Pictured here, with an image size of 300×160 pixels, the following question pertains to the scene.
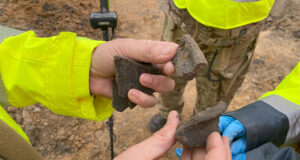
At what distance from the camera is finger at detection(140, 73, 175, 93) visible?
1.63m

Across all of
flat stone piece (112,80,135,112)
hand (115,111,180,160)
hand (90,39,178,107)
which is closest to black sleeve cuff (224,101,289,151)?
hand (115,111,180,160)

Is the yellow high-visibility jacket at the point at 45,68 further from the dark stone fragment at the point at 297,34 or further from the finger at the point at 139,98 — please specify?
the dark stone fragment at the point at 297,34

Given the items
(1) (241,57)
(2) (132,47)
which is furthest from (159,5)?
(2) (132,47)

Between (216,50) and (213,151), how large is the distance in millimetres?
1150

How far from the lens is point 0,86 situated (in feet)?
5.00

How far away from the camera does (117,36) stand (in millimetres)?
4535

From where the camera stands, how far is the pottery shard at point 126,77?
1.57 m

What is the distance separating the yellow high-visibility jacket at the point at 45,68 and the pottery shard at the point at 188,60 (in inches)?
24.4

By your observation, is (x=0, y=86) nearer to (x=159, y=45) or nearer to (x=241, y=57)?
(x=159, y=45)

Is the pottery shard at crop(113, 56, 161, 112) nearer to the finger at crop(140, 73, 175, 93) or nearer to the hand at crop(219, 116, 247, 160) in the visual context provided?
the finger at crop(140, 73, 175, 93)

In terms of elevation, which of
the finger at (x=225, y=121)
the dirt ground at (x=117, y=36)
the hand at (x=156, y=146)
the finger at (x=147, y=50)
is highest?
the finger at (x=147, y=50)

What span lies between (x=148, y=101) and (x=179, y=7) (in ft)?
2.91

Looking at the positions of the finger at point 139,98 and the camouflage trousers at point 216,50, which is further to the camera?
the camouflage trousers at point 216,50

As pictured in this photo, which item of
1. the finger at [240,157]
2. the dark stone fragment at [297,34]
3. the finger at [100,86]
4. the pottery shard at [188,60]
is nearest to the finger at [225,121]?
the finger at [240,157]
